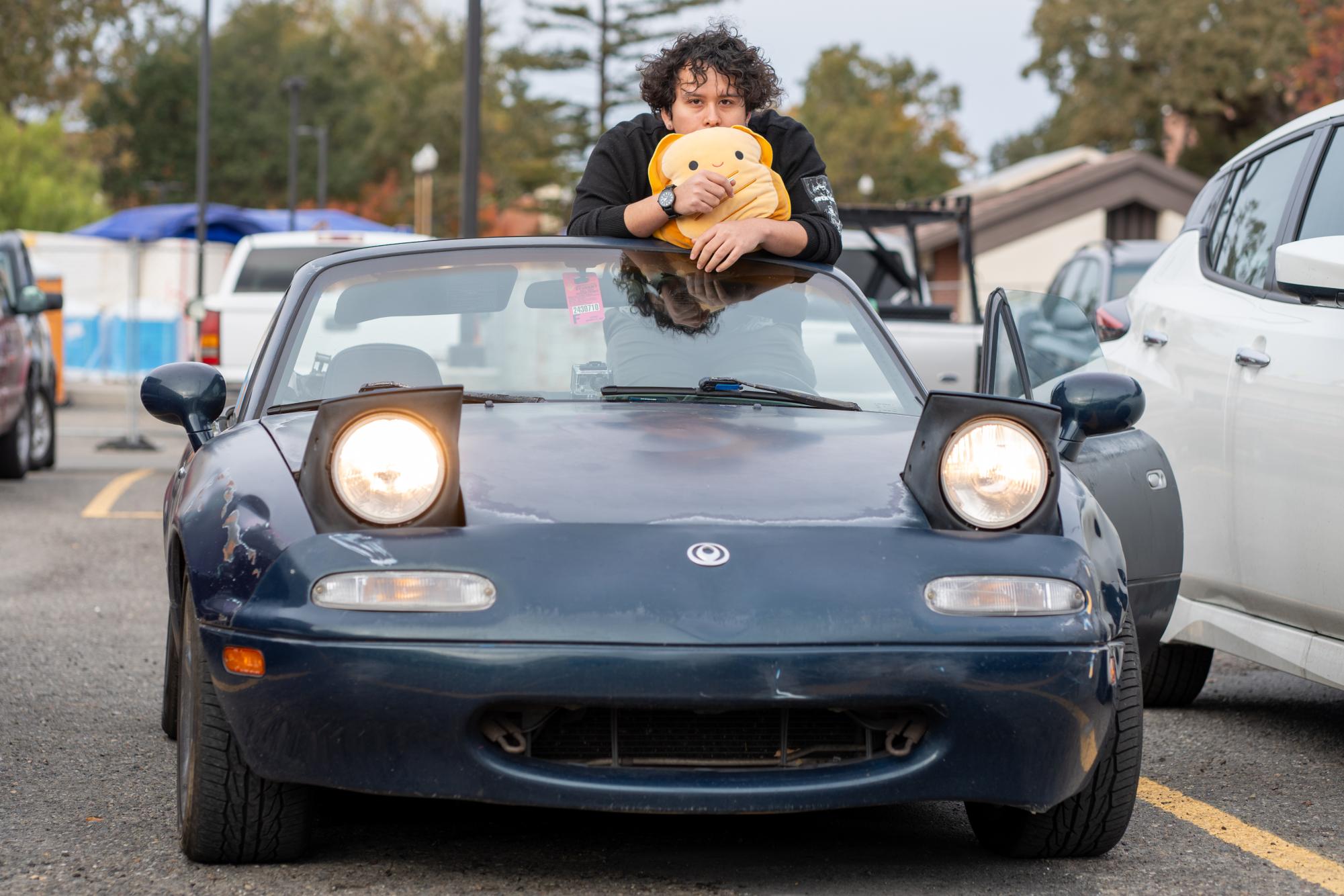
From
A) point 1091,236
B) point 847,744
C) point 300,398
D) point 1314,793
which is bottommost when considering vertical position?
point 1314,793

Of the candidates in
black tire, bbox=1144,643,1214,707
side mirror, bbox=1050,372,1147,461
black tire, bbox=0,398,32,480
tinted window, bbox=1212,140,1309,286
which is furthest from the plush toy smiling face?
black tire, bbox=0,398,32,480

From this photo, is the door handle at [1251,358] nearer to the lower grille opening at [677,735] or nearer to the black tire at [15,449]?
the lower grille opening at [677,735]

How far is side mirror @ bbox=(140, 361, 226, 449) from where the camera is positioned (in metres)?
4.35

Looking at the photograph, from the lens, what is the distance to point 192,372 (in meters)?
4.40

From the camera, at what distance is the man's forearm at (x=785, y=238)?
469 cm

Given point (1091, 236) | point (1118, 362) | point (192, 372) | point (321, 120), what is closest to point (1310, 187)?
point (1118, 362)

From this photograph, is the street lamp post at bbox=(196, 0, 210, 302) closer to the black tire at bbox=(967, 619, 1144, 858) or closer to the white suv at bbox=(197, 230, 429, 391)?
the white suv at bbox=(197, 230, 429, 391)

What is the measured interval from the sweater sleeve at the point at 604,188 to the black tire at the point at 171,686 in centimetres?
Result: 143

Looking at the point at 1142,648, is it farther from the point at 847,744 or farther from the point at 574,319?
the point at 574,319

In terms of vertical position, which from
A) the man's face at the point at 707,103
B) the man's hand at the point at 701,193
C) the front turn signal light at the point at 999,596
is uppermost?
the man's face at the point at 707,103

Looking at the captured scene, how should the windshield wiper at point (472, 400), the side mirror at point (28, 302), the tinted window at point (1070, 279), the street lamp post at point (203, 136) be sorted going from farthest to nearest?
the street lamp post at point (203, 136) → the tinted window at point (1070, 279) → the side mirror at point (28, 302) → the windshield wiper at point (472, 400)

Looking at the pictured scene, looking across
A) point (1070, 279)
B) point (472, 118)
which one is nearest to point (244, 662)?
point (472, 118)

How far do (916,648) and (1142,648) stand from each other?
121 cm

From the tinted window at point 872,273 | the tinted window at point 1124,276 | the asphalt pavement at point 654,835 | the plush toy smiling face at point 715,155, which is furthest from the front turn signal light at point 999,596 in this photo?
the tinted window at point 1124,276
